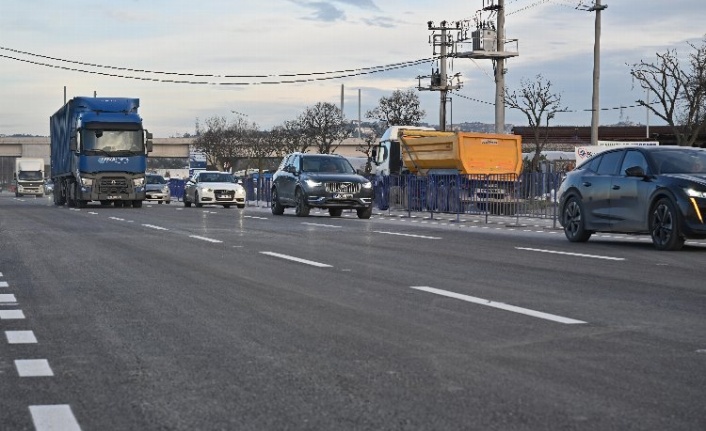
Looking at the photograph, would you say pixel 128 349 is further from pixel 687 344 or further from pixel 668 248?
pixel 668 248

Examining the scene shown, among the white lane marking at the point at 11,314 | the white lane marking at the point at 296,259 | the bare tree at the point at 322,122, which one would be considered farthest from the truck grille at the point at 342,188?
the bare tree at the point at 322,122

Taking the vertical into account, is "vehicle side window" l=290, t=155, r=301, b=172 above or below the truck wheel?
above

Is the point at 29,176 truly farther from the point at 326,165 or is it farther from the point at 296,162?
the point at 326,165

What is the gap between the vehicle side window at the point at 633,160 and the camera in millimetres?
18266

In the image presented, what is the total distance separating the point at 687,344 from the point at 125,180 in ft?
126

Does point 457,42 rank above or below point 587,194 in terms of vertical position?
above

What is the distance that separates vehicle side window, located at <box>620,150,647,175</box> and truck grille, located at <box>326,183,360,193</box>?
1479 cm

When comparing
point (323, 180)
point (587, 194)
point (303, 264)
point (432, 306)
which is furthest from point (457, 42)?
point (432, 306)

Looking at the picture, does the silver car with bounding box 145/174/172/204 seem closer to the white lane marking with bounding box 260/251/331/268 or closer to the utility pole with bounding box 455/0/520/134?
the utility pole with bounding box 455/0/520/134

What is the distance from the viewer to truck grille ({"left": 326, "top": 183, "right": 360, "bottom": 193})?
1298 inches

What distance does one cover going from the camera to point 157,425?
5090 mm

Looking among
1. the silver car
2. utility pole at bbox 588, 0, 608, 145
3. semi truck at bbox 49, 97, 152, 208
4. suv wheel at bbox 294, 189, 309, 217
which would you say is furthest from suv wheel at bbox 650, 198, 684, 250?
the silver car

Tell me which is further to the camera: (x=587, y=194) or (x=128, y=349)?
(x=587, y=194)

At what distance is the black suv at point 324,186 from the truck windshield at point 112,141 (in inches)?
410
